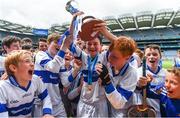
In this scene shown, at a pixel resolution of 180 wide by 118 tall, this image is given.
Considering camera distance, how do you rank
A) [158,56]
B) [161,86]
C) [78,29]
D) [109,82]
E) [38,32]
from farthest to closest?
[38,32], [158,56], [161,86], [78,29], [109,82]

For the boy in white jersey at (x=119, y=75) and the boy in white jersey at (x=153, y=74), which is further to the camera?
the boy in white jersey at (x=153, y=74)

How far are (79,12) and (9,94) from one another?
1240 mm

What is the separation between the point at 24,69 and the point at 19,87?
22cm

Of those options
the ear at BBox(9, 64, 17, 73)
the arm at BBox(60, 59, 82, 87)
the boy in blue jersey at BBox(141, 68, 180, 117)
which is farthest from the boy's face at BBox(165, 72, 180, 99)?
the ear at BBox(9, 64, 17, 73)

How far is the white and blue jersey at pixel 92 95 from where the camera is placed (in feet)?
10.8

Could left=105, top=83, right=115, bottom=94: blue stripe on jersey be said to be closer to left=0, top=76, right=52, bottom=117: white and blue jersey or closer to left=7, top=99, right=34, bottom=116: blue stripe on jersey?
left=0, top=76, right=52, bottom=117: white and blue jersey

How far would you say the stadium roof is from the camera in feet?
140

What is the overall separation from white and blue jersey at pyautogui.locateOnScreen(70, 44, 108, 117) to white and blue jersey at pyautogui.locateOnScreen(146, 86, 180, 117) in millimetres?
585

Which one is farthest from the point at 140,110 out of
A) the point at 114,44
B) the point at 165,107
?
the point at 114,44

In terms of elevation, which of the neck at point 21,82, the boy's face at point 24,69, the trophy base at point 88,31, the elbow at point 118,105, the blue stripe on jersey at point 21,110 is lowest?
the blue stripe on jersey at point 21,110

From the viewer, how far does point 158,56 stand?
3910 millimetres

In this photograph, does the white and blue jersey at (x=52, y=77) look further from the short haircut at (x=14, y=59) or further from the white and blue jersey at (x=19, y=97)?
the short haircut at (x=14, y=59)

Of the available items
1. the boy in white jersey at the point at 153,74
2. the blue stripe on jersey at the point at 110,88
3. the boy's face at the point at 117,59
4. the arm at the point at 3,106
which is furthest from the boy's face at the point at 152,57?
the arm at the point at 3,106

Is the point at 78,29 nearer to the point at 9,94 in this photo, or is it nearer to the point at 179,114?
the point at 9,94
